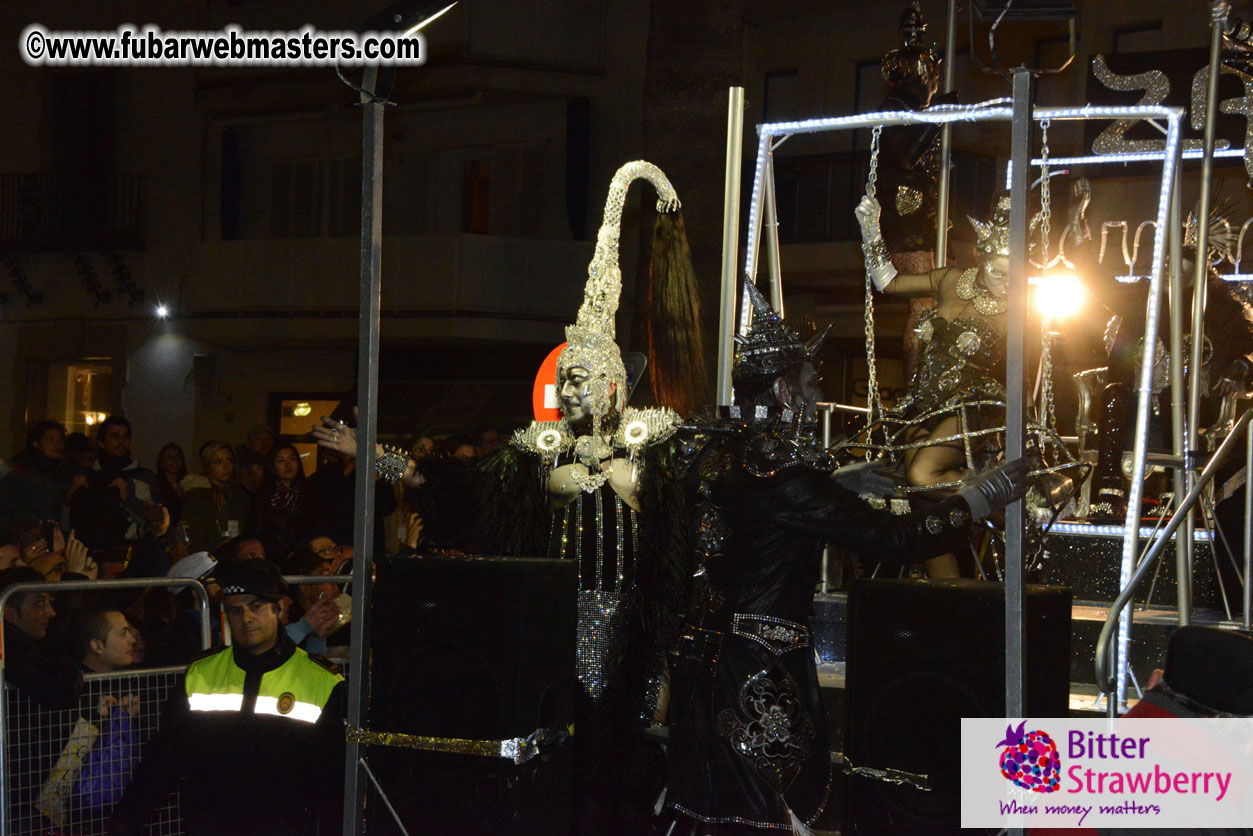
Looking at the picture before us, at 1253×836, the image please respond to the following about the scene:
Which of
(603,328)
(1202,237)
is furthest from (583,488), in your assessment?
(1202,237)

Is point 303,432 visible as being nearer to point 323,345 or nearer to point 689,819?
point 323,345

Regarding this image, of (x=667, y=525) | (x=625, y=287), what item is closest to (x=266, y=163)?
(x=625, y=287)

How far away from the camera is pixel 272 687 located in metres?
4.64

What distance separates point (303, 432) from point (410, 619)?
15.6 m

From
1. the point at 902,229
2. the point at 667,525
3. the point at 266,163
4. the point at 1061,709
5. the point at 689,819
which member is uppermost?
the point at 266,163

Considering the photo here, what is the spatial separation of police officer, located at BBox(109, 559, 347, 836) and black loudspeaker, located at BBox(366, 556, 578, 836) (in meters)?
0.54

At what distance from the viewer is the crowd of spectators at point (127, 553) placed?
5047 millimetres

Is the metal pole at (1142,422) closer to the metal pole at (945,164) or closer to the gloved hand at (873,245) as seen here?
the gloved hand at (873,245)

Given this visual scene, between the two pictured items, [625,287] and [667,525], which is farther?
[625,287]

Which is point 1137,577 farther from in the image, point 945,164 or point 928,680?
point 945,164

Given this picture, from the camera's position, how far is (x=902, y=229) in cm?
1179

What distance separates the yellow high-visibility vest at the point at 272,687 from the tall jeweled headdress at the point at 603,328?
147 centimetres

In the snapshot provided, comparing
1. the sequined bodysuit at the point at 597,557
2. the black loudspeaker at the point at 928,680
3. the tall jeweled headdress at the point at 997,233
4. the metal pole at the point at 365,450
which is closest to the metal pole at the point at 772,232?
the tall jeweled headdress at the point at 997,233

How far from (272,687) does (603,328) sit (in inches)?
78.0
